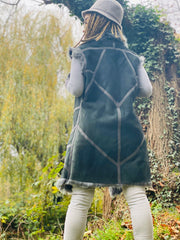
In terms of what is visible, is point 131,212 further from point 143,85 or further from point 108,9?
point 108,9

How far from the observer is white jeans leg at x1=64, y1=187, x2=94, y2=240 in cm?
132

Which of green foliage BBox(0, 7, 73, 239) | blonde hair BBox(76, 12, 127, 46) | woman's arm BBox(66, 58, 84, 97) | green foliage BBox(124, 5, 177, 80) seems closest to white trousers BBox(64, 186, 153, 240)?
woman's arm BBox(66, 58, 84, 97)

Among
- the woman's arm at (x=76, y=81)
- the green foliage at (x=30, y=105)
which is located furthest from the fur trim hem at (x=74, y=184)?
the green foliage at (x=30, y=105)

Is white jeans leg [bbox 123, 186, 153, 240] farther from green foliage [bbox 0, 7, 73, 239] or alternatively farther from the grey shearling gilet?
green foliage [bbox 0, 7, 73, 239]

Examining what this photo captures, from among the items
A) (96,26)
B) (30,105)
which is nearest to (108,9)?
(96,26)

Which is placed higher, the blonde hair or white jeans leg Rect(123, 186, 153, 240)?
the blonde hair

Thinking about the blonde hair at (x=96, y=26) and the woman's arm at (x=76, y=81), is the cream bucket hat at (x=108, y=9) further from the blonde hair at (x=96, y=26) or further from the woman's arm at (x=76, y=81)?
the woman's arm at (x=76, y=81)

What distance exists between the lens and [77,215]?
1.33m

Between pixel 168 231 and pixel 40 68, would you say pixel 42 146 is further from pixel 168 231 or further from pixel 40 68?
pixel 168 231

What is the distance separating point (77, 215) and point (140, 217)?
324 mm

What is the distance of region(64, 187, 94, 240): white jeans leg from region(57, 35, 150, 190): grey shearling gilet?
7 centimetres

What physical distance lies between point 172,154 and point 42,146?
239 centimetres

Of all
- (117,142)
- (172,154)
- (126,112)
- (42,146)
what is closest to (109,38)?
(126,112)

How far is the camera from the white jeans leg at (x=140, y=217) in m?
1.29
